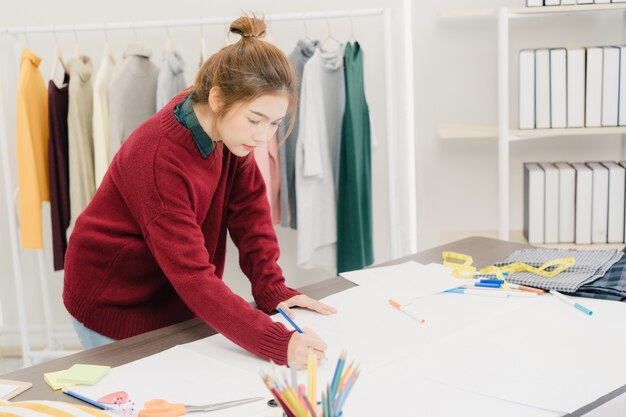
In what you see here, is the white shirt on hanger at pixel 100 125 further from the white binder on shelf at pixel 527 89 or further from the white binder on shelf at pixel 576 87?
the white binder on shelf at pixel 576 87

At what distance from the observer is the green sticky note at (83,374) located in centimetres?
118

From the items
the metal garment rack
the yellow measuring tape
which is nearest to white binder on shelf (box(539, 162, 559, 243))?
the metal garment rack

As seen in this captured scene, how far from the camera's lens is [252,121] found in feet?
4.58

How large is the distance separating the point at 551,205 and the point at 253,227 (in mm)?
1518

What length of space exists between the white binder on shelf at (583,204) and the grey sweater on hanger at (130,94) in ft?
5.37

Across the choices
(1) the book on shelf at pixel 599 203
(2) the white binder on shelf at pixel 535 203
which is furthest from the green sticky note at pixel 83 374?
(1) the book on shelf at pixel 599 203

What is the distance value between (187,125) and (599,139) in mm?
2179

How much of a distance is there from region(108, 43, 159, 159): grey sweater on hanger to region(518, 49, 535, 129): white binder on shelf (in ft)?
4.55

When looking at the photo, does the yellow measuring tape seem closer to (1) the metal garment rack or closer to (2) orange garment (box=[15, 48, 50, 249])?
(1) the metal garment rack

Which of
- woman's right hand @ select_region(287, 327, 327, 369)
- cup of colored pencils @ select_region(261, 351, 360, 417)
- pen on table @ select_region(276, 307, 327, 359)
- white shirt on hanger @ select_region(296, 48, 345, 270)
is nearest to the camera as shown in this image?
cup of colored pencils @ select_region(261, 351, 360, 417)

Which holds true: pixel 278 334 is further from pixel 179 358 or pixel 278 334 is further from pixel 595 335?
pixel 595 335

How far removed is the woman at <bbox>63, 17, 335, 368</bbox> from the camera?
1.35m

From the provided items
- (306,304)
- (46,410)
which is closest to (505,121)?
(306,304)

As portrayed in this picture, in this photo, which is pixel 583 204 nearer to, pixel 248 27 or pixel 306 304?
pixel 306 304
